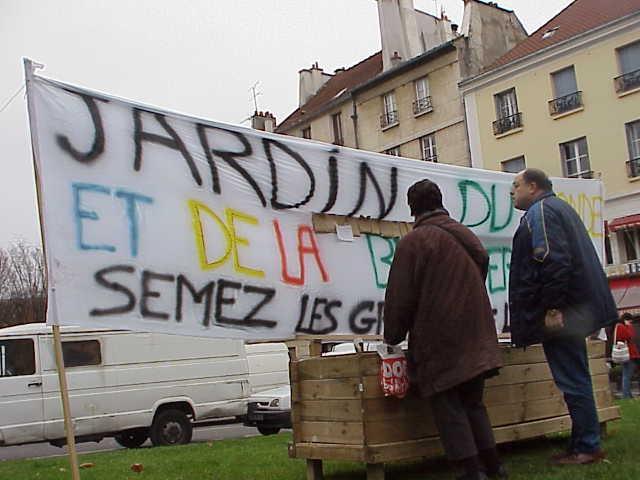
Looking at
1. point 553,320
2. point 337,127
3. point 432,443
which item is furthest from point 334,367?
point 337,127

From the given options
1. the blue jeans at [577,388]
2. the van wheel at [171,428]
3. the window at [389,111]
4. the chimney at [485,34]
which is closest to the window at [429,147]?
the window at [389,111]

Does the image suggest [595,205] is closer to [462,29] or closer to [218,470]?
[218,470]

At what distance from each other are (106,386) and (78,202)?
31.3 feet

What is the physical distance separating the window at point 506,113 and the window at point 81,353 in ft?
72.9

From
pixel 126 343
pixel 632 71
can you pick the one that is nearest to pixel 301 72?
pixel 632 71

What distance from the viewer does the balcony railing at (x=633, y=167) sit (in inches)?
1112

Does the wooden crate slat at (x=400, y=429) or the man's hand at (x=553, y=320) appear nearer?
the wooden crate slat at (x=400, y=429)

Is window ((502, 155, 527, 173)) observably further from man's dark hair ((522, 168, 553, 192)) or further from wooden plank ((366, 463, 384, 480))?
wooden plank ((366, 463, 384, 480))

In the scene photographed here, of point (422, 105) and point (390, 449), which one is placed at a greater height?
point (422, 105)

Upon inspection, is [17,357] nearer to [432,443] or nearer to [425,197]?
[432,443]

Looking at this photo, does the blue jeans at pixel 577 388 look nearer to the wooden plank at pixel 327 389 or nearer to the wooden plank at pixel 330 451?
the wooden plank at pixel 327 389

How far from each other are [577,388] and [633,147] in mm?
25284

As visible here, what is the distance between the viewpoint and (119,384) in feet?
45.7

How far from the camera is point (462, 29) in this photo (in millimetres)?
35219
